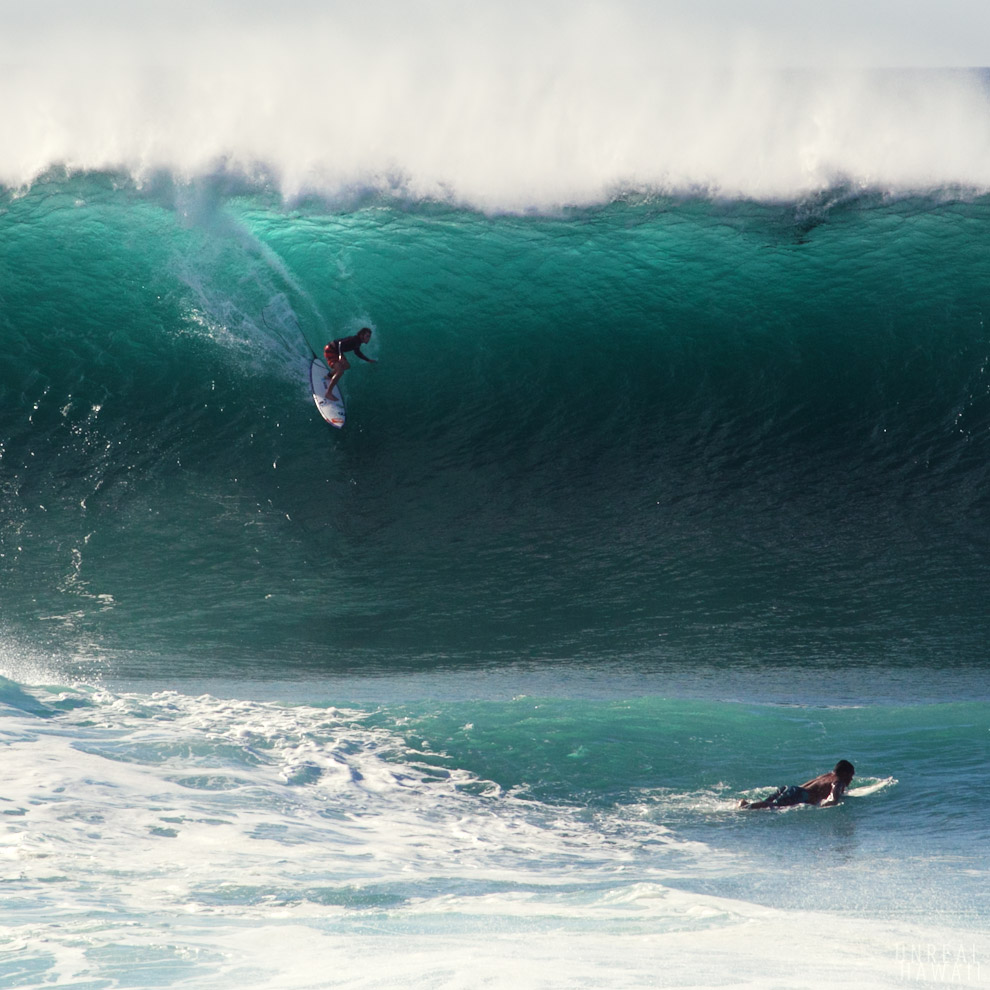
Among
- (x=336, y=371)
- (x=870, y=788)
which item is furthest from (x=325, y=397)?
(x=870, y=788)

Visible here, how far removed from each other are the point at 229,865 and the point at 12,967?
1352mm

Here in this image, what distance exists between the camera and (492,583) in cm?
877

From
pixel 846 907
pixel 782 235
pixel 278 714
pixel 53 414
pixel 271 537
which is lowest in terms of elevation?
A: pixel 846 907

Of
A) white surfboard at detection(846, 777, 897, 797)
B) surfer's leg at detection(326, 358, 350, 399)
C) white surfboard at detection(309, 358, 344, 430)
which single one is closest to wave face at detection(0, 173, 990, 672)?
white surfboard at detection(309, 358, 344, 430)

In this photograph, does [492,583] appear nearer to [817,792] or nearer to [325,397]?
[325,397]

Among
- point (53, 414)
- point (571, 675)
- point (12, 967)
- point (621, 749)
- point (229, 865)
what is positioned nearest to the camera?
point (12, 967)

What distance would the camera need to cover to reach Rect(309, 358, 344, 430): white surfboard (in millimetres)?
9805

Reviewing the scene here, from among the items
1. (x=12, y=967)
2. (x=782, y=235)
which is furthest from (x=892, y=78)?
(x=12, y=967)

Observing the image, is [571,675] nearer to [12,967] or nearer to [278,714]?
[278,714]

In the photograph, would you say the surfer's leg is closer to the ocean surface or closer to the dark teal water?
Result: the ocean surface

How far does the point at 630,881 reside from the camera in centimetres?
488

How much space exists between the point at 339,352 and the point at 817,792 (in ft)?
19.8

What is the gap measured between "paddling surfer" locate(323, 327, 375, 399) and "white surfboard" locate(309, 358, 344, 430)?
6cm

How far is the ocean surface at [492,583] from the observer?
434 cm
